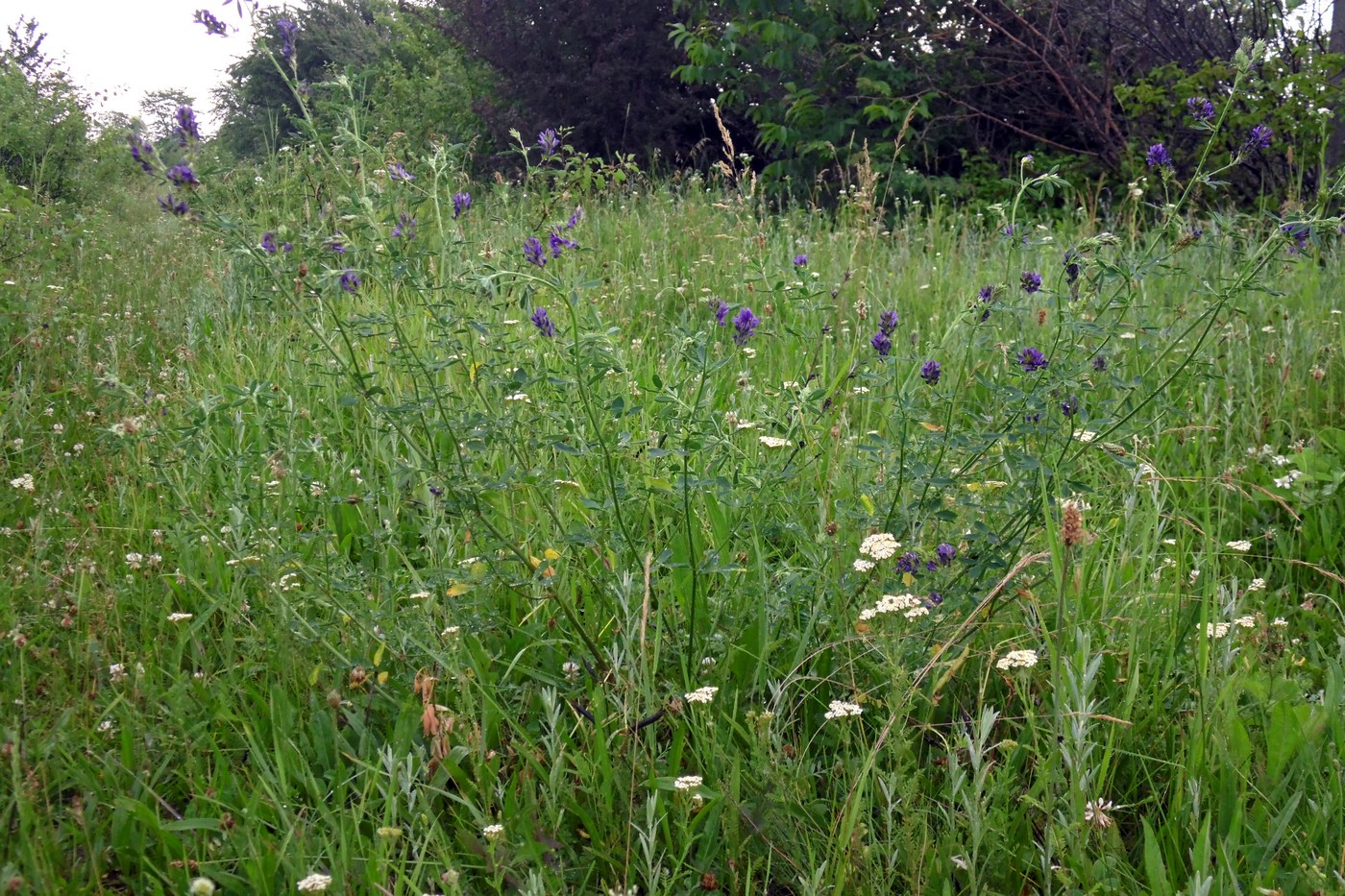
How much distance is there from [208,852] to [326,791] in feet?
0.66

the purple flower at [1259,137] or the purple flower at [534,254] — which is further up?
the purple flower at [1259,137]

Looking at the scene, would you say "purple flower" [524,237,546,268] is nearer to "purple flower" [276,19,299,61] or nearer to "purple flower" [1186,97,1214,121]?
"purple flower" [276,19,299,61]

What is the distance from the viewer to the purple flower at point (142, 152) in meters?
1.90

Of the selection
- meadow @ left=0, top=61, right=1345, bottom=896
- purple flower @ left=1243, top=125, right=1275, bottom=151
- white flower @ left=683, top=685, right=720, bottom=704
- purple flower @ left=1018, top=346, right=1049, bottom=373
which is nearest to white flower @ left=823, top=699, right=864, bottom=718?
meadow @ left=0, top=61, right=1345, bottom=896

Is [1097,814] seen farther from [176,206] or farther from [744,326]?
[176,206]

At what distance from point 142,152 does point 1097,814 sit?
209 centimetres

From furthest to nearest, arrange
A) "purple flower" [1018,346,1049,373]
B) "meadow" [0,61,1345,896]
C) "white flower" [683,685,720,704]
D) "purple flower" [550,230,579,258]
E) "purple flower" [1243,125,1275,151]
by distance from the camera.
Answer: "purple flower" [550,230,579,258] < "purple flower" [1243,125,1275,151] < "purple flower" [1018,346,1049,373] < "white flower" [683,685,720,704] < "meadow" [0,61,1345,896]

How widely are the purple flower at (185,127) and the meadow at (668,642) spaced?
0.06 ft

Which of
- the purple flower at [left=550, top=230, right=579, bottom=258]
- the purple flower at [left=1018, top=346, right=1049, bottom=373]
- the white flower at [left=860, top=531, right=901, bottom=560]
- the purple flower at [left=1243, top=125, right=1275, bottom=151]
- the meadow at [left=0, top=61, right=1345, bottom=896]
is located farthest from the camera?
the purple flower at [left=550, top=230, right=579, bottom=258]

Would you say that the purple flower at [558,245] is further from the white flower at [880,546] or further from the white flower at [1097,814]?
the white flower at [1097,814]

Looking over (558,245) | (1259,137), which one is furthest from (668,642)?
(1259,137)

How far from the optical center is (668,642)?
1.94 m

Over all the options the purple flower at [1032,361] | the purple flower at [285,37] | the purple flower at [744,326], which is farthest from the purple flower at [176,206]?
the purple flower at [1032,361]

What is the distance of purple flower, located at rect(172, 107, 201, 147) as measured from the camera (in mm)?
1956
